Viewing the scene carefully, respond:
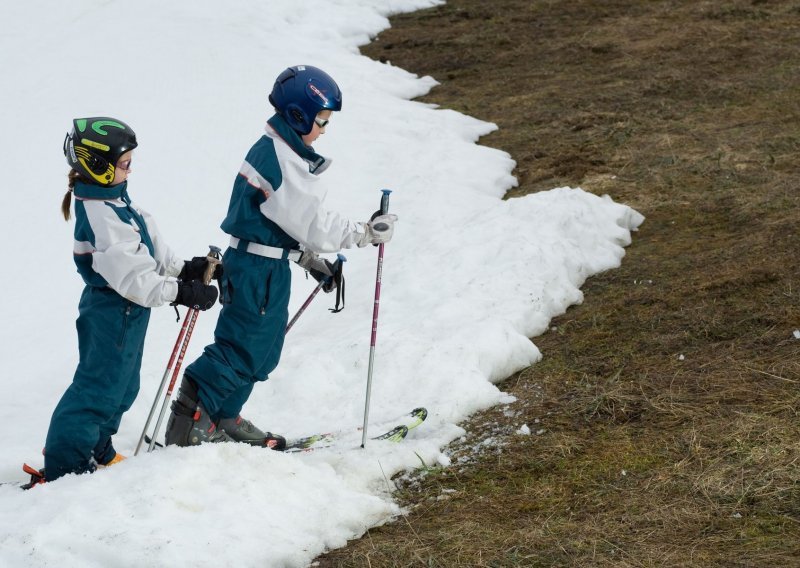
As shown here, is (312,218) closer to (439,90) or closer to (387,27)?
(439,90)

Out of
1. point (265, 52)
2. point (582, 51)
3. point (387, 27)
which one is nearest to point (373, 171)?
point (265, 52)

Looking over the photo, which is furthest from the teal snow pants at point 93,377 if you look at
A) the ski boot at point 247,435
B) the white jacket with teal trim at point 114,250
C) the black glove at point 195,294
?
the ski boot at point 247,435

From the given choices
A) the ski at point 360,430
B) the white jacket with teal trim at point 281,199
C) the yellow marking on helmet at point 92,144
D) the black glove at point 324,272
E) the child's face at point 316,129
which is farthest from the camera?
the black glove at point 324,272

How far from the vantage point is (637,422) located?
17.6 ft

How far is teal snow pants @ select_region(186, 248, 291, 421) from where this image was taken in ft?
17.1

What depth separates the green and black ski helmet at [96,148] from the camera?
4.62 metres

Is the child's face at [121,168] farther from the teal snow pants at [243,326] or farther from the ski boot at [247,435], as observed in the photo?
the ski boot at [247,435]

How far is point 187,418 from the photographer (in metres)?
5.38

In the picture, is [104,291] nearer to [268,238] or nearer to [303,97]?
[268,238]

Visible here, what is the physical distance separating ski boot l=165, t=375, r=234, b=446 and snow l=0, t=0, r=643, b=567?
0.64 m

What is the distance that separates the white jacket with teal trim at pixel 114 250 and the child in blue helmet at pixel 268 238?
1.88ft

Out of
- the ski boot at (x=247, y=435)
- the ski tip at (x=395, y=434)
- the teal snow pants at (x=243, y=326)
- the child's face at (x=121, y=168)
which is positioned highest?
the child's face at (x=121, y=168)

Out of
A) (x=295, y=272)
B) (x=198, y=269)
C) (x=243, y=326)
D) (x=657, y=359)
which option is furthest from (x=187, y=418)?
(x=295, y=272)

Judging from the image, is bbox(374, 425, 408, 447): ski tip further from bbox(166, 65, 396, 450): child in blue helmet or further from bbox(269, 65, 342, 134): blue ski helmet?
bbox(269, 65, 342, 134): blue ski helmet
